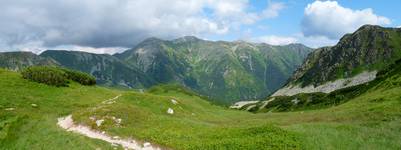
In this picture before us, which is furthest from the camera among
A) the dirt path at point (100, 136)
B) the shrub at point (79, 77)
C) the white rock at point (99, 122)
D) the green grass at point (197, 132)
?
the shrub at point (79, 77)

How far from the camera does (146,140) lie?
35.9m

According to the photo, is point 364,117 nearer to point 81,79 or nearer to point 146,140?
point 146,140

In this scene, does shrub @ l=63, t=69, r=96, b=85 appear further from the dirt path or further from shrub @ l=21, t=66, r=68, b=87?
the dirt path

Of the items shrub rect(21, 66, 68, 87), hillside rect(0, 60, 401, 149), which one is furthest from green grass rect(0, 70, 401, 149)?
shrub rect(21, 66, 68, 87)

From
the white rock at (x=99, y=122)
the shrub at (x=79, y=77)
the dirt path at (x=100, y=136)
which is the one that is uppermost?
the shrub at (x=79, y=77)

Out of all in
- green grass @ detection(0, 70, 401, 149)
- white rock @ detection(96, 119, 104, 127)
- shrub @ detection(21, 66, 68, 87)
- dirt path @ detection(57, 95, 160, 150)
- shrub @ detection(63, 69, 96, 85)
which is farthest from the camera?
shrub @ detection(63, 69, 96, 85)

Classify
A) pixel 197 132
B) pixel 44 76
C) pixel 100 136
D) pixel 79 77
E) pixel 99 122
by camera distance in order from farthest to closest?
pixel 79 77, pixel 44 76, pixel 99 122, pixel 100 136, pixel 197 132

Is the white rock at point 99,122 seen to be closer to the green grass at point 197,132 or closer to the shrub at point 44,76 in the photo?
the green grass at point 197,132

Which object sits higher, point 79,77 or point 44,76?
point 44,76

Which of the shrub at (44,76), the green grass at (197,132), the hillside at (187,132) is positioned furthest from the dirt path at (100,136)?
the shrub at (44,76)

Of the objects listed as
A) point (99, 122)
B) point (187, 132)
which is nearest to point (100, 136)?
point (99, 122)

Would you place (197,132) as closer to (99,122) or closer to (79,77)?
(99,122)

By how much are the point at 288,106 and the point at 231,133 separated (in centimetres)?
16735

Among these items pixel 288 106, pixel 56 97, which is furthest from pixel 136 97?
pixel 288 106
